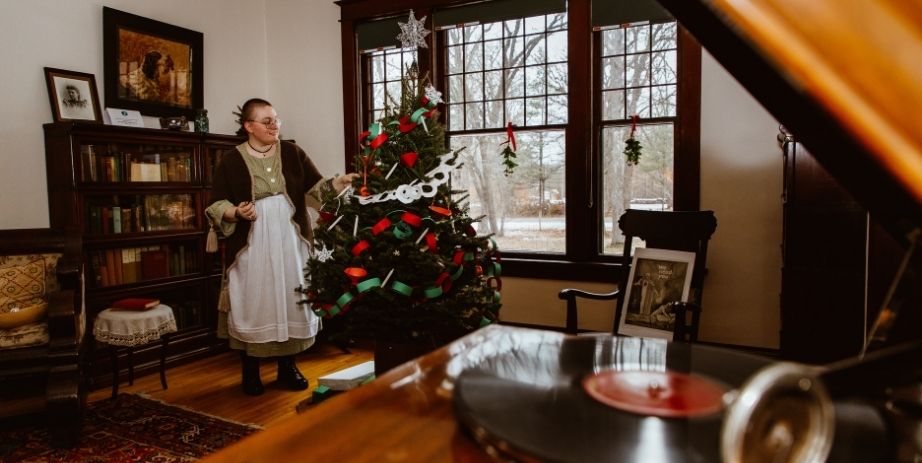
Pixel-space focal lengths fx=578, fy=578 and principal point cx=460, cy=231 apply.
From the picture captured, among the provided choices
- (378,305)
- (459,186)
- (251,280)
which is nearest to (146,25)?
(251,280)

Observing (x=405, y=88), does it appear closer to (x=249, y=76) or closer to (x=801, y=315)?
(x=801, y=315)

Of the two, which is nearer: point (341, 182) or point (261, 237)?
point (341, 182)

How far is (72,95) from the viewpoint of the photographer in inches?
149

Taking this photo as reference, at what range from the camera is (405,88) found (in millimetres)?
2535

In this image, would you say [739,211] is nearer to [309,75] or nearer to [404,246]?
[404,246]

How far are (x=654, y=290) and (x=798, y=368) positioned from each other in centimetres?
298

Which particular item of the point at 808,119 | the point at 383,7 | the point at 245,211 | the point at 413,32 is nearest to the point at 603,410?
the point at 808,119

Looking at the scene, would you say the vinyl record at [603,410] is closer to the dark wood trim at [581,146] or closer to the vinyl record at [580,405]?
the vinyl record at [580,405]

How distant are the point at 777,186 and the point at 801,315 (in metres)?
1.33

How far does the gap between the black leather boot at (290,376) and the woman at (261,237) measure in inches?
7.2

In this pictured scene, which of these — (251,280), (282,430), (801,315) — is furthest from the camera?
(251,280)

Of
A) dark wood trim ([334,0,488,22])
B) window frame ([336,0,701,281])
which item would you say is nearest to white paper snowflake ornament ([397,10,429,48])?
dark wood trim ([334,0,488,22])

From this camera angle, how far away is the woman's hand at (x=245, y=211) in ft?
10.4

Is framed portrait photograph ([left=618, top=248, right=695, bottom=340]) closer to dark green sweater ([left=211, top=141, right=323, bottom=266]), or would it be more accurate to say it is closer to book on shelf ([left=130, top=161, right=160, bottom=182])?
dark green sweater ([left=211, top=141, right=323, bottom=266])
